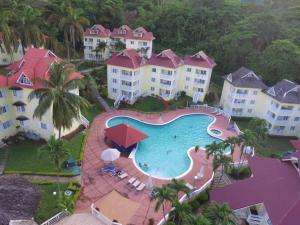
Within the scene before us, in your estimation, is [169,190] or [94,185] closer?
[169,190]

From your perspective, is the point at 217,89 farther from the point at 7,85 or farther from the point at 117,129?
the point at 7,85

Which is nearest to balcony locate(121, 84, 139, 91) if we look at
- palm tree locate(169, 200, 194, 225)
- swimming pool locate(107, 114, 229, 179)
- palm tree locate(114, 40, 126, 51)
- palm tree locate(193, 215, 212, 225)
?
swimming pool locate(107, 114, 229, 179)

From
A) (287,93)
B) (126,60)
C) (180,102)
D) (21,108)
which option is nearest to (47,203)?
(21,108)

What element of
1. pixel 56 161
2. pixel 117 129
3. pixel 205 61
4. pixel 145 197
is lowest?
pixel 145 197

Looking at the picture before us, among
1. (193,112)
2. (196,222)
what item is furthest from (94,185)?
(193,112)

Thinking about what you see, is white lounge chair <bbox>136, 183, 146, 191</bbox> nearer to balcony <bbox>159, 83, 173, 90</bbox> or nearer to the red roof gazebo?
the red roof gazebo

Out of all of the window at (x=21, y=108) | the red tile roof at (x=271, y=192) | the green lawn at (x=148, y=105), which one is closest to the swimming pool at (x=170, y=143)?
the green lawn at (x=148, y=105)

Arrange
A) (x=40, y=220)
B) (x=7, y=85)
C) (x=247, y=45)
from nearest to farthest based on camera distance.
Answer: (x=40, y=220)
(x=7, y=85)
(x=247, y=45)
